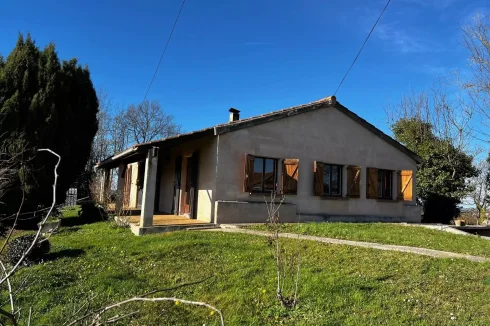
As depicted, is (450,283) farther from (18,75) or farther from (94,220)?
(18,75)

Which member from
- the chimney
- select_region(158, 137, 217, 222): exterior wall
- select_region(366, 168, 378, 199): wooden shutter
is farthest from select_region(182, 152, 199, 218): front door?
select_region(366, 168, 378, 199): wooden shutter

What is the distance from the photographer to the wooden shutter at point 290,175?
12773 millimetres

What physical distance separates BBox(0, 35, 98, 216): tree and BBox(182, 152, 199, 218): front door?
16.0ft

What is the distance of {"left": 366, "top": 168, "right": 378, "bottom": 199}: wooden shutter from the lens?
15.0 m

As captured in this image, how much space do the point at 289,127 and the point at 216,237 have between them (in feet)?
19.0

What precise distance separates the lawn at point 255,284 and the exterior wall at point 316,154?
3874 mm

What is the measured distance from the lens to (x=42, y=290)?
5.96m

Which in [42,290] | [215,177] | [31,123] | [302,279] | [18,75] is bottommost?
[42,290]

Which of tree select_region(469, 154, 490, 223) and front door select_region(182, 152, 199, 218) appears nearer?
front door select_region(182, 152, 199, 218)

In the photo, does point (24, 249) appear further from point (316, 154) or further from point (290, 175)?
point (316, 154)

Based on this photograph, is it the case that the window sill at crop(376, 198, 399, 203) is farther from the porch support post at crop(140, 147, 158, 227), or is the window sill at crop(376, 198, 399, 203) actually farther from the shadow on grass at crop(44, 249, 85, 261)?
the shadow on grass at crop(44, 249, 85, 261)

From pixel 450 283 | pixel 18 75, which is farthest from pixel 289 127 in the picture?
pixel 18 75

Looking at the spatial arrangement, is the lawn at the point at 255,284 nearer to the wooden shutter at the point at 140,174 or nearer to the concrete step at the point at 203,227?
the concrete step at the point at 203,227

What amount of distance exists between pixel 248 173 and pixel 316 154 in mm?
3223
